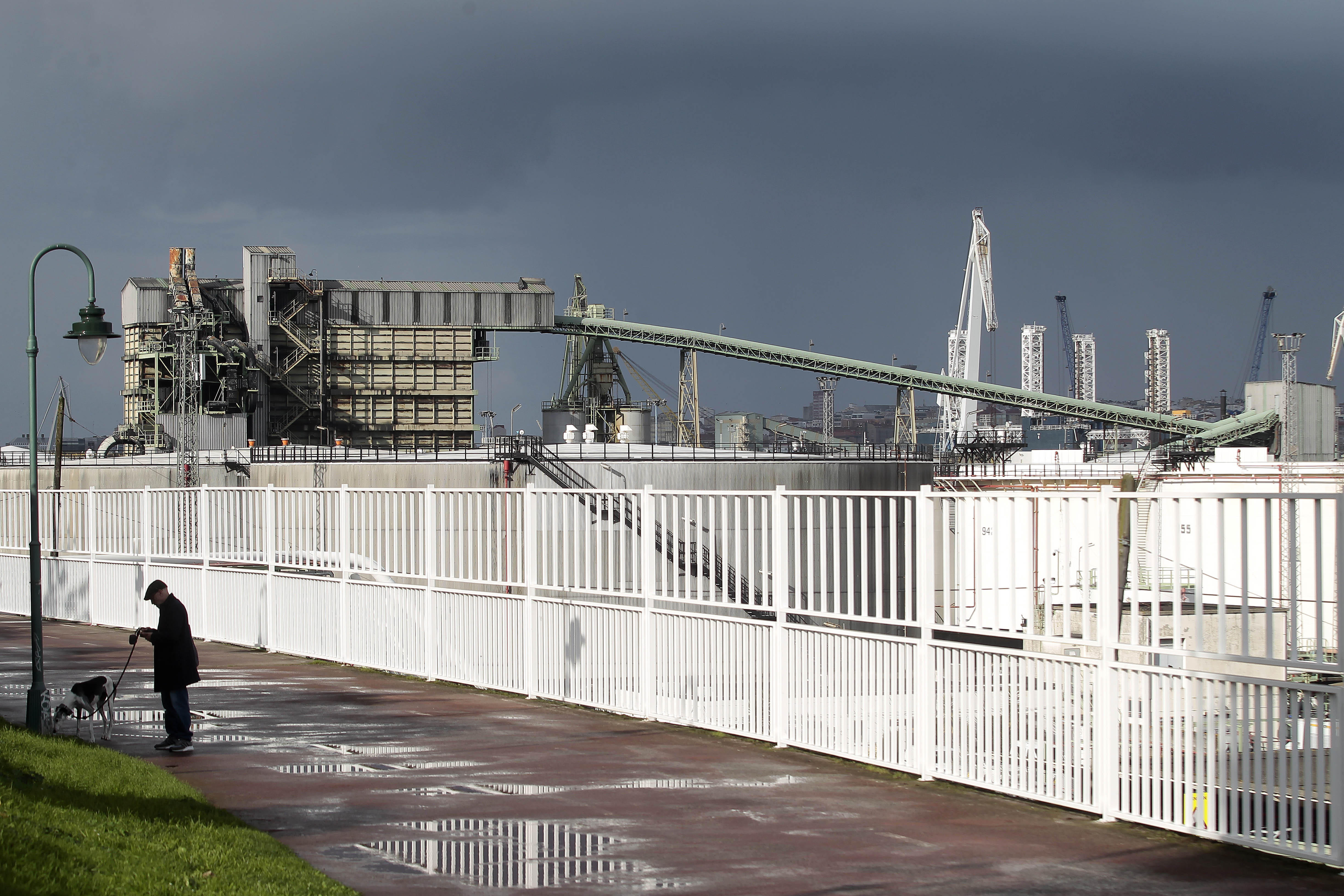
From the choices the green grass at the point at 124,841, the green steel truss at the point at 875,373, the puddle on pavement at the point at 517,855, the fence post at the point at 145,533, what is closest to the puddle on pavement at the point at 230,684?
the green grass at the point at 124,841

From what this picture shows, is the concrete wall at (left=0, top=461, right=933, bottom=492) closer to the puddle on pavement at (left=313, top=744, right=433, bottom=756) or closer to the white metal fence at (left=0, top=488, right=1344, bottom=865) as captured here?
the white metal fence at (left=0, top=488, right=1344, bottom=865)

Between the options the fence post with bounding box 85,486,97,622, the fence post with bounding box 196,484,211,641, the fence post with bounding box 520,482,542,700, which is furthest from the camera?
the fence post with bounding box 85,486,97,622

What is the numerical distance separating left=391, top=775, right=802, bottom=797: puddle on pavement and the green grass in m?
1.69

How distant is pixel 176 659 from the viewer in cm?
1188

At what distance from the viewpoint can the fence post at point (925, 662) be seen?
Answer: 34.0 ft

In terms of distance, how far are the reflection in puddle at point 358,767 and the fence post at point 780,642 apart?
2.77 metres

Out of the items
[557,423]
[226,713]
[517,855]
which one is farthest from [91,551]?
[557,423]

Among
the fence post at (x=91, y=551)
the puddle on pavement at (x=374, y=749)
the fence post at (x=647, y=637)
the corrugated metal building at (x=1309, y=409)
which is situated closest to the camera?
the puddle on pavement at (x=374, y=749)

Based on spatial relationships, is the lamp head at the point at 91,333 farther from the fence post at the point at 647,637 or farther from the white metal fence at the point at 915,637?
the fence post at the point at 647,637

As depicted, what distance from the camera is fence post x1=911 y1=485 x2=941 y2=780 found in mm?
10359

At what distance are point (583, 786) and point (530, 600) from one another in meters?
5.02

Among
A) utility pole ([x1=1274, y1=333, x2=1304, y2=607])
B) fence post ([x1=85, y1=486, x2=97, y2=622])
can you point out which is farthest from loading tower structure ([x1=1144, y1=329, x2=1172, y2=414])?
fence post ([x1=85, y1=486, x2=97, y2=622])

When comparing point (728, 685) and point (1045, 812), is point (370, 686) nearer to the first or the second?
point (728, 685)

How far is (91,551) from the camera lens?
24.1m
